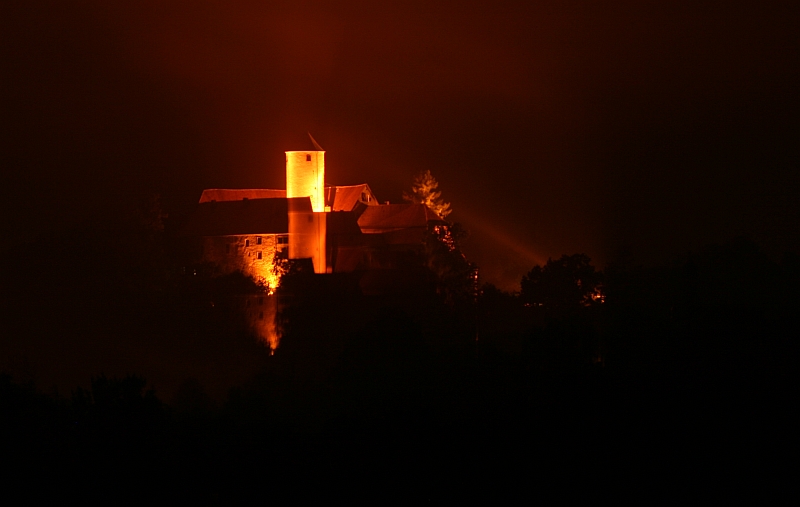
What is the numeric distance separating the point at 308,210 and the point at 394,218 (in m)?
5.17

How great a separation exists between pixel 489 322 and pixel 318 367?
10676 mm

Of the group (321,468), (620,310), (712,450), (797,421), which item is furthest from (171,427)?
(620,310)

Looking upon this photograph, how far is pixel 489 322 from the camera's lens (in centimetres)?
5603

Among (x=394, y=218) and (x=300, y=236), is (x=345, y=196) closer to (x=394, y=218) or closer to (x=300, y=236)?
(x=394, y=218)

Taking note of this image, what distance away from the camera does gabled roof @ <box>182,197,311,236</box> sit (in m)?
59.1

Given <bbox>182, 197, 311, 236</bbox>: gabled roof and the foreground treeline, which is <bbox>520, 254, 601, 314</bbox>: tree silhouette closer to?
the foreground treeline

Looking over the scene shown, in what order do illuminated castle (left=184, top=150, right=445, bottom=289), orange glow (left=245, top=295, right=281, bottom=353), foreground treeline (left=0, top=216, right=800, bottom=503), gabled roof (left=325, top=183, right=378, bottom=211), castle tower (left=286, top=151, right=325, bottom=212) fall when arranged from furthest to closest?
gabled roof (left=325, top=183, right=378, bottom=211) → castle tower (left=286, top=151, right=325, bottom=212) → illuminated castle (left=184, top=150, right=445, bottom=289) → orange glow (left=245, top=295, right=281, bottom=353) → foreground treeline (left=0, top=216, right=800, bottom=503)

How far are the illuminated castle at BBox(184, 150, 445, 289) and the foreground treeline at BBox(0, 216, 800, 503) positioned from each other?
1.89m

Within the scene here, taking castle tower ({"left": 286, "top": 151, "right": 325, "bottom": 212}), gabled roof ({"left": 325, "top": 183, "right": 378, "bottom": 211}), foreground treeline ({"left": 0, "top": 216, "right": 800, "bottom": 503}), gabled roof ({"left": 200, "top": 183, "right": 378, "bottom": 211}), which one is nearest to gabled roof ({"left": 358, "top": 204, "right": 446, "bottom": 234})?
gabled roof ({"left": 325, "top": 183, "right": 378, "bottom": 211})

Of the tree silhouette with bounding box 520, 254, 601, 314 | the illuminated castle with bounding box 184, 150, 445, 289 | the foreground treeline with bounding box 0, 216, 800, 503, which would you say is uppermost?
the illuminated castle with bounding box 184, 150, 445, 289

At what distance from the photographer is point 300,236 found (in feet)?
193

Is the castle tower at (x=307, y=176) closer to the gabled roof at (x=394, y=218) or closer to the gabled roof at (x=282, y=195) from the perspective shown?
the gabled roof at (x=282, y=195)

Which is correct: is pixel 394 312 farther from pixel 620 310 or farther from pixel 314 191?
pixel 314 191

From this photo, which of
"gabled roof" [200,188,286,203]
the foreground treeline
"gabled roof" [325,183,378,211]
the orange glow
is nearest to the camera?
the foreground treeline
